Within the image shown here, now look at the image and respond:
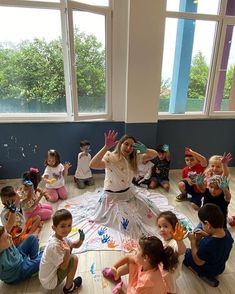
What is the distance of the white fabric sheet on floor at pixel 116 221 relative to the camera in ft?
6.43

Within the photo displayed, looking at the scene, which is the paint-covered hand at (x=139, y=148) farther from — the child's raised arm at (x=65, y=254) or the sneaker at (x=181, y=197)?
the child's raised arm at (x=65, y=254)

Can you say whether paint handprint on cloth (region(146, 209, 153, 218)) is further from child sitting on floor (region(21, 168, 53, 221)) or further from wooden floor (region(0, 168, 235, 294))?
child sitting on floor (region(21, 168, 53, 221))

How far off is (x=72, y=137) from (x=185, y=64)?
180cm

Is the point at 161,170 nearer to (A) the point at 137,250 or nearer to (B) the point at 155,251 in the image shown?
(A) the point at 137,250

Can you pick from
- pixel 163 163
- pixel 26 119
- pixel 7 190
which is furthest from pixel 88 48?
pixel 7 190

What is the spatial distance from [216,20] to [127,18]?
1.18m

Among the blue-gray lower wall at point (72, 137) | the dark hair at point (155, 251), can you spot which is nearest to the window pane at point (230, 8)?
→ the blue-gray lower wall at point (72, 137)

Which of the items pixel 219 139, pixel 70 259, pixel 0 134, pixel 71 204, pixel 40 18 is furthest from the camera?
pixel 219 139

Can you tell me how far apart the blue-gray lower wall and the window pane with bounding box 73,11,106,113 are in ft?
0.95

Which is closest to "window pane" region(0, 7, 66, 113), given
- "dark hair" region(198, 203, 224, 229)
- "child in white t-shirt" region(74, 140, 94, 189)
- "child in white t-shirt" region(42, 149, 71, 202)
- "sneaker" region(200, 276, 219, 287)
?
"child in white t-shirt" region(74, 140, 94, 189)

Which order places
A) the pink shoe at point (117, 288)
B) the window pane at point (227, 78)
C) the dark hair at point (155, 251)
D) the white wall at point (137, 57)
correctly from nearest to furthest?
the dark hair at point (155, 251) < the pink shoe at point (117, 288) < the white wall at point (137, 57) < the window pane at point (227, 78)

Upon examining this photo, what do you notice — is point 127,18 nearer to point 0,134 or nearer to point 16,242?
point 0,134

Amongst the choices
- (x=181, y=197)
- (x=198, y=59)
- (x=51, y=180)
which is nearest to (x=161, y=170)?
(x=181, y=197)

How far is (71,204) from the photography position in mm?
2533
